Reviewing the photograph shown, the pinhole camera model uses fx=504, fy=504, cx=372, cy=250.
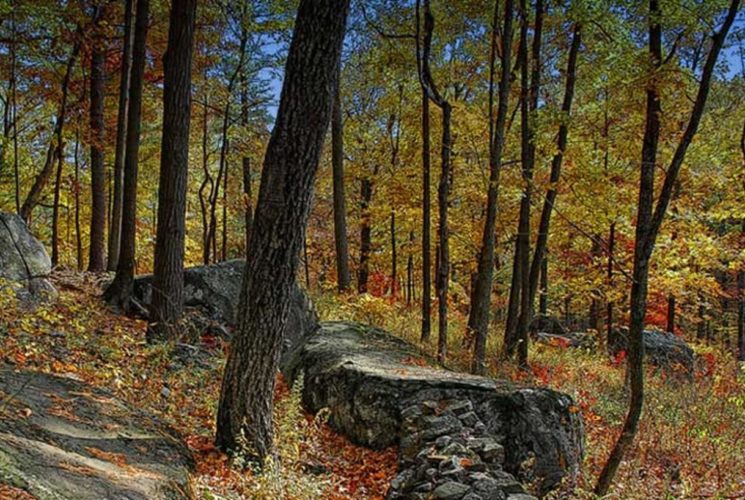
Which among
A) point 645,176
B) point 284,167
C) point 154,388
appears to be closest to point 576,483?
point 645,176

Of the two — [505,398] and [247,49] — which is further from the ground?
[247,49]

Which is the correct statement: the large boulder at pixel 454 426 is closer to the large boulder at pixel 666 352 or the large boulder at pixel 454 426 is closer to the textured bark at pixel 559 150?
the textured bark at pixel 559 150

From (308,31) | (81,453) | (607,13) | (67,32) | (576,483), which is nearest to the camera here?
(81,453)

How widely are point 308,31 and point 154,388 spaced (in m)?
4.15

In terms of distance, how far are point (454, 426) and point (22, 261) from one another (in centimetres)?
→ 651

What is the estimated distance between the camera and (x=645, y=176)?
5.90m

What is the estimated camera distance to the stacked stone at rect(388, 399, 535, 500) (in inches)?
157

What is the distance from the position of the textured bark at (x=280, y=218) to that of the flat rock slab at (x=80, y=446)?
594 mm

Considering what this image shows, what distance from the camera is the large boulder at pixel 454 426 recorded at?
4.27 meters

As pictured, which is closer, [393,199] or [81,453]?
[81,453]

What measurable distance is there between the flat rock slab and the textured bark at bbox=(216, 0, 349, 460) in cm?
59

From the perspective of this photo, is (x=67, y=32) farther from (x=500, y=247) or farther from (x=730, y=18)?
(x=500, y=247)

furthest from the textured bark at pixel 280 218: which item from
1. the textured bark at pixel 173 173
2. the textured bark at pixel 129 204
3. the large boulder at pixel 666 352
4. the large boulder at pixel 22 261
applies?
the large boulder at pixel 666 352

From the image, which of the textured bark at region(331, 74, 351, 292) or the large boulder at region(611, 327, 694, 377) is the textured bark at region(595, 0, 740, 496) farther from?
the textured bark at region(331, 74, 351, 292)
